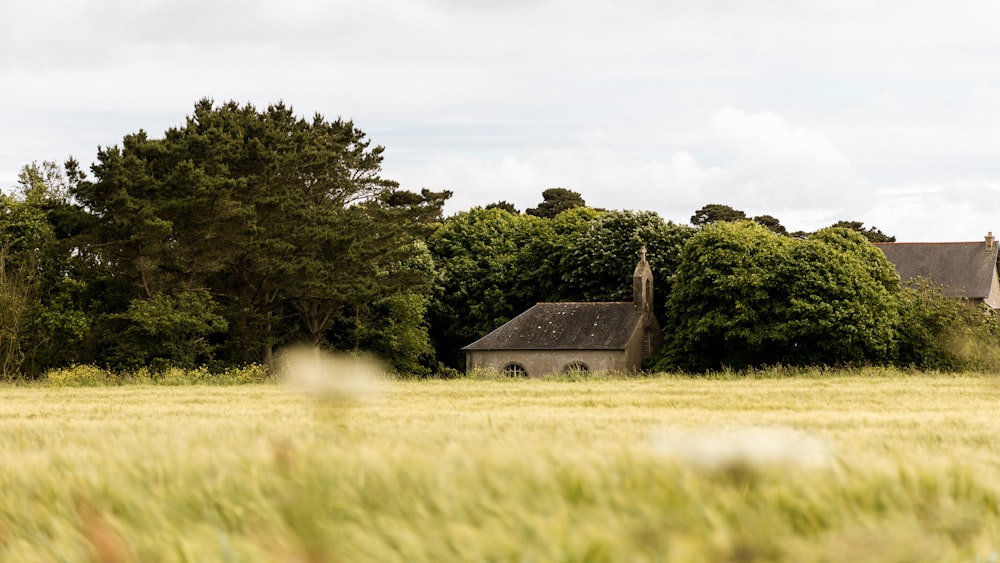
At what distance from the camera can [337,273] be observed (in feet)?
211

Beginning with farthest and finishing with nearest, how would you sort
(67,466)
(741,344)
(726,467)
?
(741,344) < (67,466) < (726,467)

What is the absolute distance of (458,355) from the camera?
271 feet

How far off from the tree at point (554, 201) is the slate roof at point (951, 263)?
3221 cm

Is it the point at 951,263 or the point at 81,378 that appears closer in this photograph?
the point at 81,378

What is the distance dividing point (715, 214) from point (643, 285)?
39898 millimetres

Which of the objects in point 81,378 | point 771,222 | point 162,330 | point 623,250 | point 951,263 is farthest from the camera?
point 771,222

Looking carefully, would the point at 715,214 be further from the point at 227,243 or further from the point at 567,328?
the point at 227,243

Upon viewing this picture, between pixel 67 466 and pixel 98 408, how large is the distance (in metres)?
14.1

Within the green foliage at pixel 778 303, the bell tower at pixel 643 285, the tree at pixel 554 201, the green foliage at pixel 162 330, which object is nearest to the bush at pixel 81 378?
the green foliage at pixel 162 330

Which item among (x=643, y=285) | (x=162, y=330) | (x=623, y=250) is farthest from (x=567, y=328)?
(x=162, y=330)

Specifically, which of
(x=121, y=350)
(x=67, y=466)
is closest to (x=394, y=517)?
(x=67, y=466)

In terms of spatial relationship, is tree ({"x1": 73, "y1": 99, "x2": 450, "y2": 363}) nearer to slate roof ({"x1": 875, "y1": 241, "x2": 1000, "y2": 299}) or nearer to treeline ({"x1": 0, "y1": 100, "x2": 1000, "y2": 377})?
treeline ({"x1": 0, "y1": 100, "x2": 1000, "y2": 377})

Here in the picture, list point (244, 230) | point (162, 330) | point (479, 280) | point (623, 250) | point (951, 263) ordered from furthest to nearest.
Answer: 1. point (951, 263)
2. point (479, 280)
3. point (623, 250)
4. point (244, 230)
5. point (162, 330)

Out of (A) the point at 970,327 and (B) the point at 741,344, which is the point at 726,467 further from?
(A) the point at 970,327
